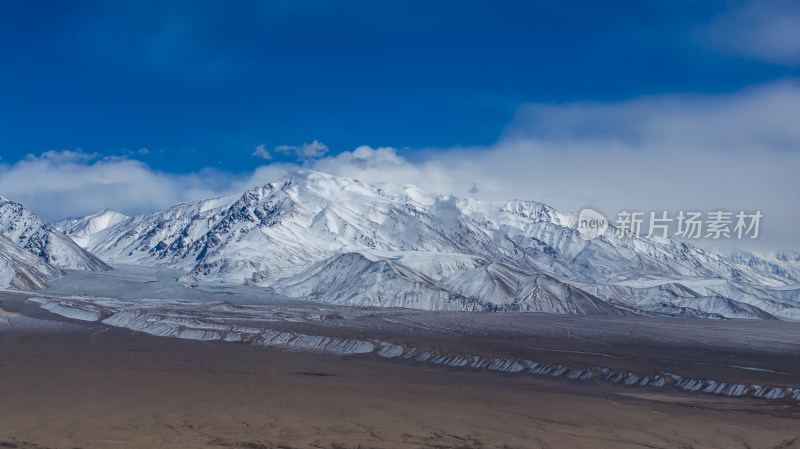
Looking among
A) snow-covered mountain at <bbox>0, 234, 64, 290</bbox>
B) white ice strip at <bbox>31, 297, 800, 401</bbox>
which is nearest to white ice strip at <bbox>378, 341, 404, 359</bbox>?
white ice strip at <bbox>31, 297, 800, 401</bbox>

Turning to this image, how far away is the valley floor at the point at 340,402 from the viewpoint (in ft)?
109

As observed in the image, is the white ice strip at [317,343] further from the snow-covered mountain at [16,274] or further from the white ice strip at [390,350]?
the snow-covered mountain at [16,274]

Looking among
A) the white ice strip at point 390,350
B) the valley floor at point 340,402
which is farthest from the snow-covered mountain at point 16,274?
the white ice strip at point 390,350

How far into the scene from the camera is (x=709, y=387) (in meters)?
52.8

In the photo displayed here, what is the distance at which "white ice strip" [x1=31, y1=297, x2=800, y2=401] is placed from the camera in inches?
2114

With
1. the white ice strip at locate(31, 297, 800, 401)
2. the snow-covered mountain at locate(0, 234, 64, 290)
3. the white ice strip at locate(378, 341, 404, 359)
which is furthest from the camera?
the snow-covered mountain at locate(0, 234, 64, 290)

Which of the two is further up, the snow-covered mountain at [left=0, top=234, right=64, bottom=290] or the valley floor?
the snow-covered mountain at [left=0, top=234, right=64, bottom=290]

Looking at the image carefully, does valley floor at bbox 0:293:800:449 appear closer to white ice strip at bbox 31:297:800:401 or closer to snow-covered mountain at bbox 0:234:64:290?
white ice strip at bbox 31:297:800:401

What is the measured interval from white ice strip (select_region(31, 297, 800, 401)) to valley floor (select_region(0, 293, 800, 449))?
238 centimetres

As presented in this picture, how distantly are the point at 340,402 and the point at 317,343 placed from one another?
108 feet

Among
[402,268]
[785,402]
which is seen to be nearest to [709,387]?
[785,402]

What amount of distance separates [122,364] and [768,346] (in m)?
84.6

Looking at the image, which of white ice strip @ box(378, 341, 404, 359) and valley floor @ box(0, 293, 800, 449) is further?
white ice strip @ box(378, 341, 404, 359)

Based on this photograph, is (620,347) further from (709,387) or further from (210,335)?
(210,335)
